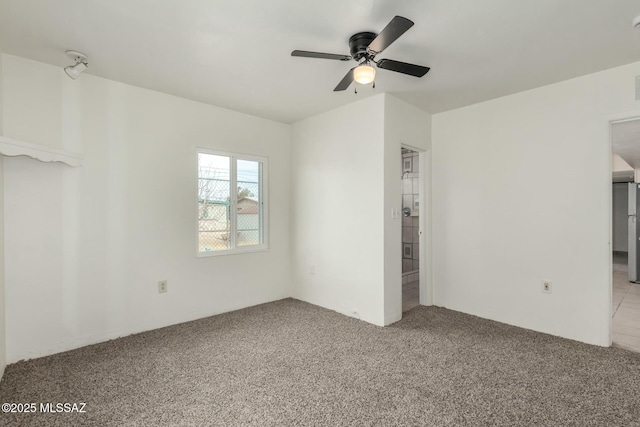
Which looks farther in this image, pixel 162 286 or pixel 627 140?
pixel 627 140

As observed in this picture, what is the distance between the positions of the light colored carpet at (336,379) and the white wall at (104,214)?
315 mm

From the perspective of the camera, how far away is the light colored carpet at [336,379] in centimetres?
190

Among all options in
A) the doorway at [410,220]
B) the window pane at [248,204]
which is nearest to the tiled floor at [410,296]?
the doorway at [410,220]

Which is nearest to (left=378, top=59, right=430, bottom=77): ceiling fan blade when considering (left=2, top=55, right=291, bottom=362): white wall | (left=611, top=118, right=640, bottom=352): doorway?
(left=611, top=118, right=640, bottom=352): doorway

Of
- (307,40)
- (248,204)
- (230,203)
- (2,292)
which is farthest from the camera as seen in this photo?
(248,204)

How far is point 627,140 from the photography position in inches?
165

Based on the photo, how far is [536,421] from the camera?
1.83 m

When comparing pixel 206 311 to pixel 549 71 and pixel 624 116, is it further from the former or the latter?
pixel 624 116

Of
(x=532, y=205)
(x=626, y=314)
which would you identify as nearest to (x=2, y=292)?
(x=532, y=205)

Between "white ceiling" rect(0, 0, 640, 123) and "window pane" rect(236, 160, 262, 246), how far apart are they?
110cm

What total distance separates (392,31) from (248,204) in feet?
9.26

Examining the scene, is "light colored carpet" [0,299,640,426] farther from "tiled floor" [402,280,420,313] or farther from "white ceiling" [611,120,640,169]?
"white ceiling" [611,120,640,169]

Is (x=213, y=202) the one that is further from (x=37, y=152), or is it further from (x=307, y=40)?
(x=307, y=40)

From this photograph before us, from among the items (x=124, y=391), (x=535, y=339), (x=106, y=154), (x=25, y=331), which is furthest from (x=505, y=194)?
(x=25, y=331)
